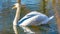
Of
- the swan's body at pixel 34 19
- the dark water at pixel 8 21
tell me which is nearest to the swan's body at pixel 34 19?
the swan's body at pixel 34 19

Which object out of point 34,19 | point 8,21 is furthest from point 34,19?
point 8,21

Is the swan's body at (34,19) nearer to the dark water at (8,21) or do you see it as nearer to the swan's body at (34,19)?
the swan's body at (34,19)

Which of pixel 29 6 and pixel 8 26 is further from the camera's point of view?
pixel 29 6

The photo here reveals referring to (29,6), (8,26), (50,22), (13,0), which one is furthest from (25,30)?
(13,0)

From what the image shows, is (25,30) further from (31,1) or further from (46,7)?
(31,1)

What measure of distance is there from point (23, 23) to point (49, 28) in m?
0.54

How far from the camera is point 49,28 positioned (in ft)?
14.4

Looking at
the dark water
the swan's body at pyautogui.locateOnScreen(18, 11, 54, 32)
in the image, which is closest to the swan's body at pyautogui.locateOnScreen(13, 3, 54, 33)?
the swan's body at pyautogui.locateOnScreen(18, 11, 54, 32)

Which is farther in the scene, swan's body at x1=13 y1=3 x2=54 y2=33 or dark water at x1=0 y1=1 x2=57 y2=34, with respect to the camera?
swan's body at x1=13 y1=3 x2=54 y2=33

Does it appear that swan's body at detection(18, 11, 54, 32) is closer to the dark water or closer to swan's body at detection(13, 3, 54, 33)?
swan's body at detection(13, 3, 54, 33)

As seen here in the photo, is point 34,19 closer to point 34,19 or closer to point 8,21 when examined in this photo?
point 34,19

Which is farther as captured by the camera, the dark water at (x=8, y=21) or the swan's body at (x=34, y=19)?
the swan's body at (x=34, y=19)

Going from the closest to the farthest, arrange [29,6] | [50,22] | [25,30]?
[25,30] → [50,22] → [29,6]

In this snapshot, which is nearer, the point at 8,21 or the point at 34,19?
the point at 8,21
